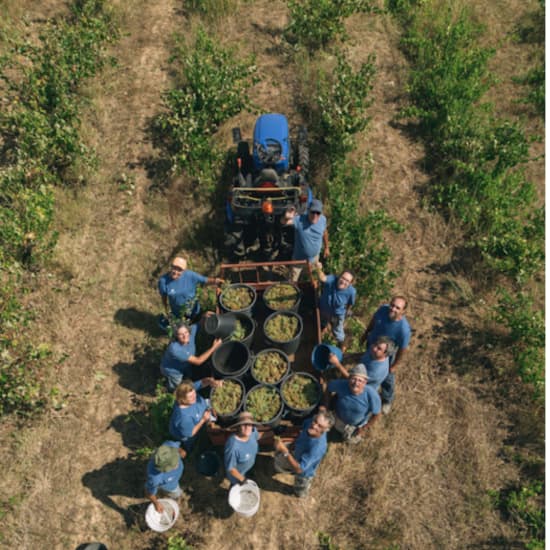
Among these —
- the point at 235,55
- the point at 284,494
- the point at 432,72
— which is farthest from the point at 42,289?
the point at 432,72

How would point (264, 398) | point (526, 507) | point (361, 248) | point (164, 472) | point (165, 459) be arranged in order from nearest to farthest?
1. point (165, 459)
2. point (164, 472)
3. point (526, 507)
4. point (264, 398)
5. point (361, 248)

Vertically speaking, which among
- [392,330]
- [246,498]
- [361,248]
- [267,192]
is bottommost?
[246,498]

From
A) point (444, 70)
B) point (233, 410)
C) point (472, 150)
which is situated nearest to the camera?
point (233, 410)

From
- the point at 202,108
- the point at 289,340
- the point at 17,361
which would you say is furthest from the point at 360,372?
the point at 202,108

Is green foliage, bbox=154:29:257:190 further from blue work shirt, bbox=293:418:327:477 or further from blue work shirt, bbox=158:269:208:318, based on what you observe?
blue work shirt, bbox=293:418:327:477

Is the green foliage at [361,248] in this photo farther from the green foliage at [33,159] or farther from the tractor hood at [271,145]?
the green foliage at [33,159]

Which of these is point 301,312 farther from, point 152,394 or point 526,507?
point 526,507

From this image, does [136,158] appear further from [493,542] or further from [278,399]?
[493,542]
